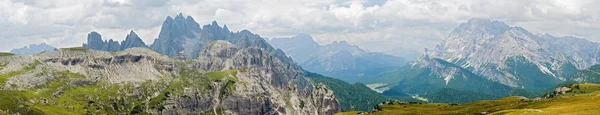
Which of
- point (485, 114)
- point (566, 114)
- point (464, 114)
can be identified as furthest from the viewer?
point (464, 114)

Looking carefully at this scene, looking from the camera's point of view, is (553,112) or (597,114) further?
(553,112)

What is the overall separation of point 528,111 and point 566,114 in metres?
16.5

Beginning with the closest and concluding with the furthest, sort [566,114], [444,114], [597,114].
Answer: [597,114]
[566,114]
[444,114]

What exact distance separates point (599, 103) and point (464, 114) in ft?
165

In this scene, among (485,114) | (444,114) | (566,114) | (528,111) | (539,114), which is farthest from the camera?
(444,114)

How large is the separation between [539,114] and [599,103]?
1739 centimetres

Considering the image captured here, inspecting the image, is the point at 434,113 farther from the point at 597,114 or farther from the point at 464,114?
the point at 597,114

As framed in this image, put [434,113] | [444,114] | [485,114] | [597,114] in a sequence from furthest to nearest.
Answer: [434,113]
[444,114]
[485,114]
[597,114]

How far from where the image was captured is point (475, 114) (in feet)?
516

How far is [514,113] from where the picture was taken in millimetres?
126750

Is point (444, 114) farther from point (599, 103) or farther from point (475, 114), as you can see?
point (599, 103)

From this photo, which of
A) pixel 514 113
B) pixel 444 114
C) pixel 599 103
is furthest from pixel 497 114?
pixel 444 114

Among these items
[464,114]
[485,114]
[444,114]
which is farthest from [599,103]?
[444,114]

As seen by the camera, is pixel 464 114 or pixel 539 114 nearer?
pixel 539 114
